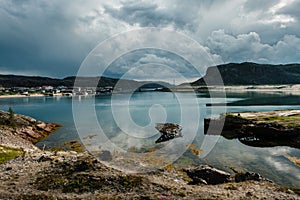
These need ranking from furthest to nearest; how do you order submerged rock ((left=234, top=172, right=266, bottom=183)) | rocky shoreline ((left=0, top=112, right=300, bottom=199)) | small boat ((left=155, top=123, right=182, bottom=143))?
small boat ((left=155, top=123, right=182, bottom=143)) < submerged rock ((left=234, top=172, right=266, bottom=183)) < rocky shoreline ((left=0, top=112, right=300, bottom=199))

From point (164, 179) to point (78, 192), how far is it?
942cm

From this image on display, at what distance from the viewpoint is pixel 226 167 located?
114 feet

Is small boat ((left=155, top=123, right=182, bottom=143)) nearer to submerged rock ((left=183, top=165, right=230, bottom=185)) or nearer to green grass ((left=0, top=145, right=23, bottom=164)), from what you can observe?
submerged rock ((left=183, top=165, right=230, bottom=185))

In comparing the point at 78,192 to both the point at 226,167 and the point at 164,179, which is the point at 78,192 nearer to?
the point at 164,179

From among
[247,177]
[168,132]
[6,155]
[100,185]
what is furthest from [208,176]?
[168,132]

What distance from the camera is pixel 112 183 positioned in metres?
23.3

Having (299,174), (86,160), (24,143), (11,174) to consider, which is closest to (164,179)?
(86,160)

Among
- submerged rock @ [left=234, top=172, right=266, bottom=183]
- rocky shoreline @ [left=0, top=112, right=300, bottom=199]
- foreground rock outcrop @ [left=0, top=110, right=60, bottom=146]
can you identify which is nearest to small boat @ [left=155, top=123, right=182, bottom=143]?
rocky shoreline @ [left=0, top=112, right=300, bottom=199]

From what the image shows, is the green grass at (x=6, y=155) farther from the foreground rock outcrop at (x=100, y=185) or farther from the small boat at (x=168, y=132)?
the small boat at (x=168, y=132)

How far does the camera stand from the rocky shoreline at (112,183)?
21578 mm

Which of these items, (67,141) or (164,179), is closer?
(164,179)

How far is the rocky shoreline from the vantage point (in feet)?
70.8

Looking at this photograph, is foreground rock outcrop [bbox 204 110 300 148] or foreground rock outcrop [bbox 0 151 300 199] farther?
foreground rock outcrop [bbox 204 110 300 148]

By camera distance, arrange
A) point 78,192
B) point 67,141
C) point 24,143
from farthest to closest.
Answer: point 67,141, point 24,143, point 78,192
